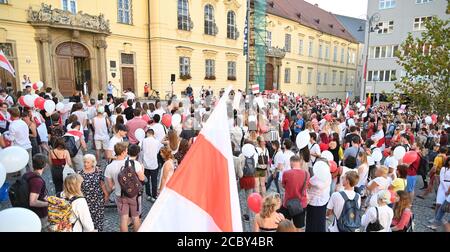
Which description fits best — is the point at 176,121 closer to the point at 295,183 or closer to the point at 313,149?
the point at 313,149

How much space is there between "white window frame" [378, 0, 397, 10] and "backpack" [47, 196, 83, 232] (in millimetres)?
40365

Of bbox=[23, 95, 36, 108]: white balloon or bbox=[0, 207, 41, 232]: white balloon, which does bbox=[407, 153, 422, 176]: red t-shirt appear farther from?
bbox=[23, 95, 36, 108]: white balloon

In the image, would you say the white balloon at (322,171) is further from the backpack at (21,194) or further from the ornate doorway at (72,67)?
the ornate doorway at (72,67)

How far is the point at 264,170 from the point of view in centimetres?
593

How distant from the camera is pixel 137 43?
23.0 meters

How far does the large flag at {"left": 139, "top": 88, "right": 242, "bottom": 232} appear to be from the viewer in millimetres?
1711

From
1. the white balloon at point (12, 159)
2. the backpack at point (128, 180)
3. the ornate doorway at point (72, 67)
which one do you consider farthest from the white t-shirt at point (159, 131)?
the ornate doorway at point (72, 67)

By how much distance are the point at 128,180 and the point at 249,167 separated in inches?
85.7

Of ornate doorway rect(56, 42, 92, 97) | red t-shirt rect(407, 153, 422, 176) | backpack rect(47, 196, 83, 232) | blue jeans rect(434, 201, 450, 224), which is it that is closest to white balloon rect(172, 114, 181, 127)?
backpack rect(47, 196, 83, 232)

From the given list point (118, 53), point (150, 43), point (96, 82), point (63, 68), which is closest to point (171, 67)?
point (150, 43)

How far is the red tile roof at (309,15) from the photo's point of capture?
3656 cm

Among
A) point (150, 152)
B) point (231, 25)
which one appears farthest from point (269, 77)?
point (150, 152)
